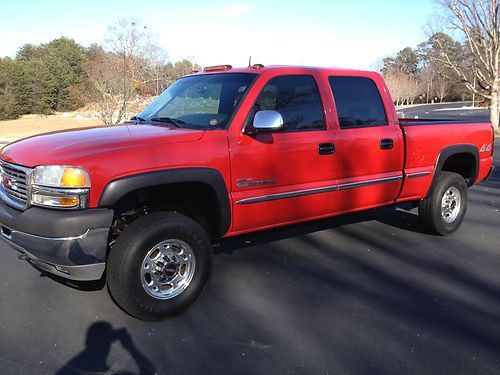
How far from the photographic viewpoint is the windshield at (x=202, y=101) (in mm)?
4102

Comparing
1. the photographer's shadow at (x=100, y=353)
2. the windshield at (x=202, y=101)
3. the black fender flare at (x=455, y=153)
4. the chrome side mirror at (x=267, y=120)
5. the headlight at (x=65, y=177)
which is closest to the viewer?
the photographer's shadow at (x=100, y=353)

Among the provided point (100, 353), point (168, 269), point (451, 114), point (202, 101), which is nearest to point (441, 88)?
point (451, 114)

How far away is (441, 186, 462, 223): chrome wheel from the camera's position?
231 inches

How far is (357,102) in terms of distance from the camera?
4.91 m

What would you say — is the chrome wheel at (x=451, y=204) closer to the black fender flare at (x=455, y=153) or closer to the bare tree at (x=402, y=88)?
the black fender flare at (x=455, y=153)

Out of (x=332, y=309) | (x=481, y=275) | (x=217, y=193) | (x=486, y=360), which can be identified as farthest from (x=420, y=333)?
(x=217, y=193)

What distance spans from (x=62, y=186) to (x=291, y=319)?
1985mm

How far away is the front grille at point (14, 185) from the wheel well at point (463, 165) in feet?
15.9

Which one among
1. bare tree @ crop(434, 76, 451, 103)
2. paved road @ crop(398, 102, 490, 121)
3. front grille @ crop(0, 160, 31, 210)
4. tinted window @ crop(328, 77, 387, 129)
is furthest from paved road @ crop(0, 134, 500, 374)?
bare tree @ crop(434, 76, 451, 103)

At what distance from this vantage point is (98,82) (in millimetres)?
18891

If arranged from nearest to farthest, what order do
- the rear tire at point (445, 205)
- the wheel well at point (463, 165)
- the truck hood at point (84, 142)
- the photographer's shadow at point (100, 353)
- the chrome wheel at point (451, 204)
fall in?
the photographer's shadow at point (100, 353)
the truck hood at point (84, 142)
the rear tire at point (445, 205)
the chrome wheel at point (451, 204)
the wheel well at point (463, 165)

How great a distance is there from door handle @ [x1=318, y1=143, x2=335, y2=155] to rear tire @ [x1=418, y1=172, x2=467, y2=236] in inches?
75.2

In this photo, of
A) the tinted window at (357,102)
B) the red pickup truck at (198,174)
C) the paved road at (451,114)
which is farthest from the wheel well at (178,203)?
the paved road at (451,114)

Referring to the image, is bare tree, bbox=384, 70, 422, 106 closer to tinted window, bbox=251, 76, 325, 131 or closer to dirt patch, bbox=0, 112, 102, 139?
dirt patch, bbox=0, 112, 102, 139
